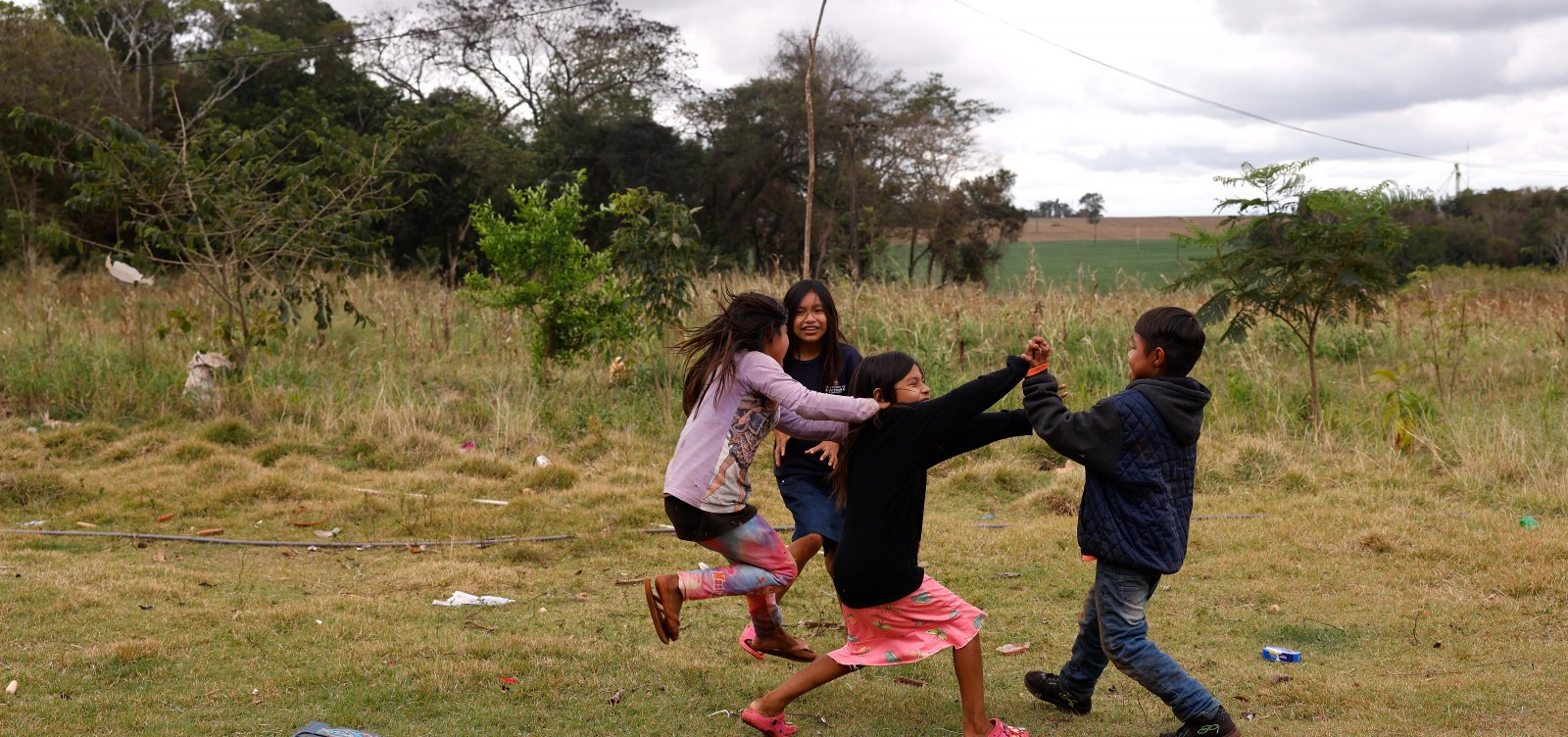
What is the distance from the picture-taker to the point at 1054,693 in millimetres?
4348

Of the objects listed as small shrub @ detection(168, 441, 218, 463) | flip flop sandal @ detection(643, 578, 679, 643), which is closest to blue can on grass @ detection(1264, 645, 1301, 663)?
flip flop sandal @ detection(643, 578, 679, 643)

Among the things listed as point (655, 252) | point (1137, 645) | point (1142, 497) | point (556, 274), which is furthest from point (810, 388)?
point (556, 274)

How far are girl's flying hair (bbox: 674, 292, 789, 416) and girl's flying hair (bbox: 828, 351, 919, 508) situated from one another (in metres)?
0.44

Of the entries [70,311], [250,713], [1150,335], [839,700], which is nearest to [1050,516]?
[839,700]

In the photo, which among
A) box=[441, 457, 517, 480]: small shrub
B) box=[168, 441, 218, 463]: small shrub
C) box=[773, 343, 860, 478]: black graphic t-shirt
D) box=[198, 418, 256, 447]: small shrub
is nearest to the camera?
box=[773, 343, 860, 478]: black graphic t-shirt

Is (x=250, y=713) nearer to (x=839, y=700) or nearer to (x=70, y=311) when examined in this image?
(x=839, y=700)

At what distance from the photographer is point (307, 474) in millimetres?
8703

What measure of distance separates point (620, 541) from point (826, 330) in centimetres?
282

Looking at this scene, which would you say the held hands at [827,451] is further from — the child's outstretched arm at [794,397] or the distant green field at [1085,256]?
→ the distant green field at [1085,256]

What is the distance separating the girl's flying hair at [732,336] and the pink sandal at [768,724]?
3.44ft

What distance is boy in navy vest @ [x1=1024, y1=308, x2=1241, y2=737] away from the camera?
3.69m

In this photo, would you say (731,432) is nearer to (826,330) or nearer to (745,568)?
Result: (745,568)

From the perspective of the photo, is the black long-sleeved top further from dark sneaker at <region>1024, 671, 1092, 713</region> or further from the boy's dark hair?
dark sneaker at <region>1024, 671, 1092, 713</region>

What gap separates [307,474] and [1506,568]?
738 cm
